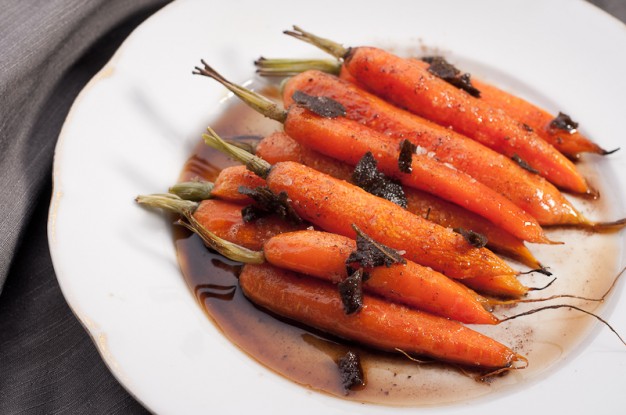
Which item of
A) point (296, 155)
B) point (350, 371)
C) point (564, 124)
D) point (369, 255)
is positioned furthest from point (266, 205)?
point (564, 124)

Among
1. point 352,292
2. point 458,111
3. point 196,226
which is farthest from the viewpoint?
point 458,111

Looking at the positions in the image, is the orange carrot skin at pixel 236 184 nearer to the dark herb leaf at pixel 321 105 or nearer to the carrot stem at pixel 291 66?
the dark herb leaf at pixel 321 105

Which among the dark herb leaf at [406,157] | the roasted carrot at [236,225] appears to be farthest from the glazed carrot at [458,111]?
the roasted carrot at [236,225]

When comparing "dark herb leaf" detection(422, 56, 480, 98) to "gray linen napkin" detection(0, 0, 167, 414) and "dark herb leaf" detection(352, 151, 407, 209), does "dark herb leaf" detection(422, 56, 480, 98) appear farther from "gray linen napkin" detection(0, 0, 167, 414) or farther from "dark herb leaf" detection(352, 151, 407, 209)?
"gray linen napkin" detection(0, 0, 167, 414)

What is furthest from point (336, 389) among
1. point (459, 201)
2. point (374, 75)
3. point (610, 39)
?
point (610, 39)

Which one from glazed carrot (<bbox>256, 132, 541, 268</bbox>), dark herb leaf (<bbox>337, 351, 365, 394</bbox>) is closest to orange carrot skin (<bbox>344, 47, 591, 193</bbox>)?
glazed carrot (<bbox>256, 132, 541, 268</bbox>)

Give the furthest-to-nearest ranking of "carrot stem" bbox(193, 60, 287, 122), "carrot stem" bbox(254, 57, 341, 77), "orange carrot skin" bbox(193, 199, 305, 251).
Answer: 1. "carrot stem" bbox(254, 57, 341, 77)
2. "carrot stem" bbox(193, 60, 287, 122)
3. "orange carrot skin" bbox(193, 199, 305, 251)

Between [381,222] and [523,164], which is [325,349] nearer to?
[381,222]
